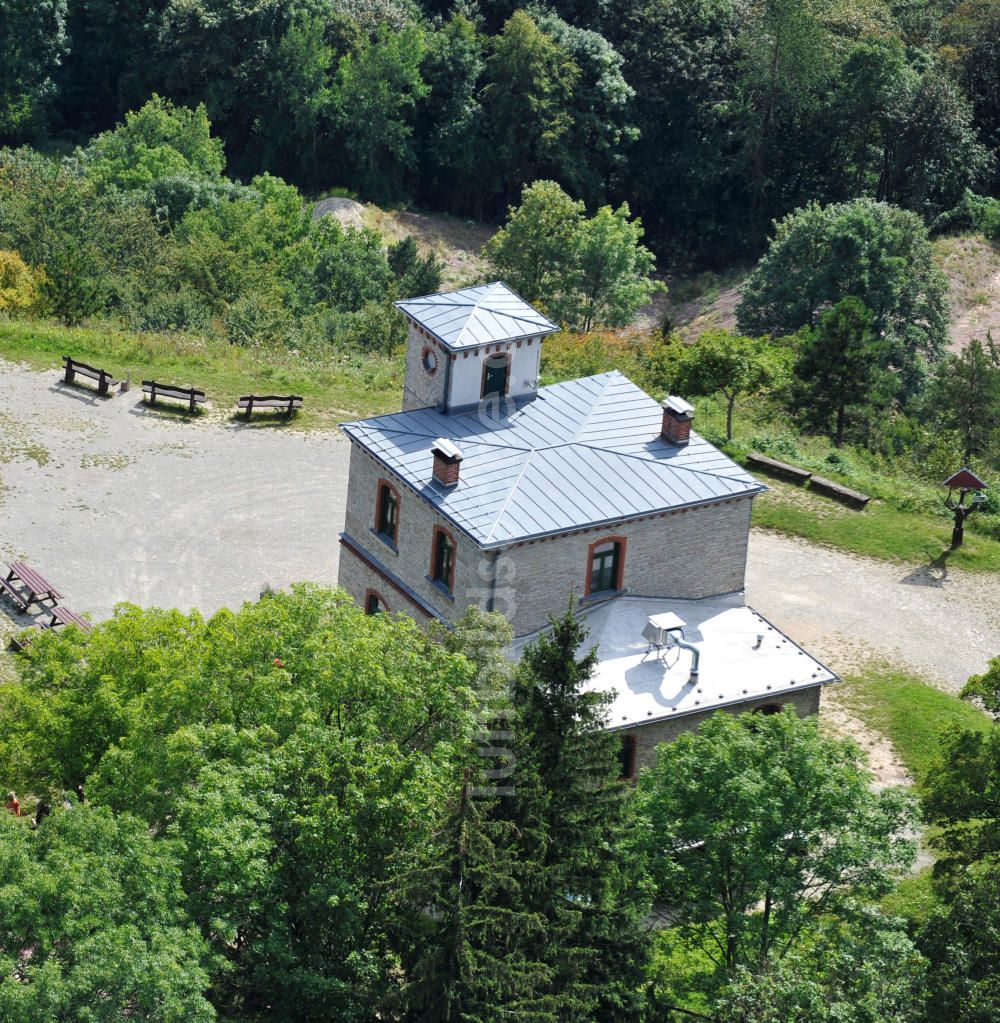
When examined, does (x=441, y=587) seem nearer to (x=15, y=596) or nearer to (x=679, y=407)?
(x=679, y=407)

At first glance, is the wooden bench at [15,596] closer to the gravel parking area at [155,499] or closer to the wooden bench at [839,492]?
Answer: the gravel parking area at [155,499]

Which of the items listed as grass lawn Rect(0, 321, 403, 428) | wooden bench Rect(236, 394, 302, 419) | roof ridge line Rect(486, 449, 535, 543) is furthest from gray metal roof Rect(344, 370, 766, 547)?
grass lawn Rect(0, 321, 403, 428)

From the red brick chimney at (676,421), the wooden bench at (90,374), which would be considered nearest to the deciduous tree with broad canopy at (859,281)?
the wooden bench at (90,374)

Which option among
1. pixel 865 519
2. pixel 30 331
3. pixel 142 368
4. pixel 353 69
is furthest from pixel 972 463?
pixel 353 69

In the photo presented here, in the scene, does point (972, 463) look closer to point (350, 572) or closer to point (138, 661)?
point (350, 572)

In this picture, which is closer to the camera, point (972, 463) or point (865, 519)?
point (865, 519)
